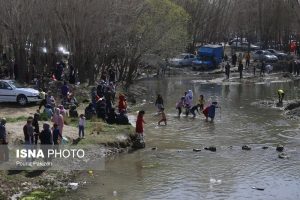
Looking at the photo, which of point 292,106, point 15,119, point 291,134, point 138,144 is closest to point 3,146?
point 138,144

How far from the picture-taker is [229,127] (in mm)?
26922

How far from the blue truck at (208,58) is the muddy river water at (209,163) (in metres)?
27.3

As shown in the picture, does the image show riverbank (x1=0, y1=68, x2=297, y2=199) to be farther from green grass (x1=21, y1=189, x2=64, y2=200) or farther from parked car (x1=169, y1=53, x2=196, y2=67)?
parked car (x1=169, y1=53, x2=196, y2=67)

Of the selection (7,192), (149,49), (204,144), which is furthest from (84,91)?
(7,192)

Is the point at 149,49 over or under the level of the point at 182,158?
over

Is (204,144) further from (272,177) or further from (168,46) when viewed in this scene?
(168,46)

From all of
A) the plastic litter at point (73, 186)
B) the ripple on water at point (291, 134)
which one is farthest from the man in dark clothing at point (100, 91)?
the plastic litter at point (73, 186)

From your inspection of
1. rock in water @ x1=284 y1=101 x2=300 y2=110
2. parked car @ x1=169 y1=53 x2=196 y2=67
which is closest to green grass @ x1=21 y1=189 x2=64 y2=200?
rock in water @ x1=284 y1=101 x2=300 y2=110

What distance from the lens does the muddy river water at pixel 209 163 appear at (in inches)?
663

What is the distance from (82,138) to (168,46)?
2355 centimetres

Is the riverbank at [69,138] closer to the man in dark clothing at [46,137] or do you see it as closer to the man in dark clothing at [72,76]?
the man in dark clothing at [46,137]

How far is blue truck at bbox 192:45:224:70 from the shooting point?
59094 millimetres

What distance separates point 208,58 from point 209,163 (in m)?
40.4

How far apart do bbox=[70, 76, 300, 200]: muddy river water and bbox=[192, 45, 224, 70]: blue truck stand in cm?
2729
